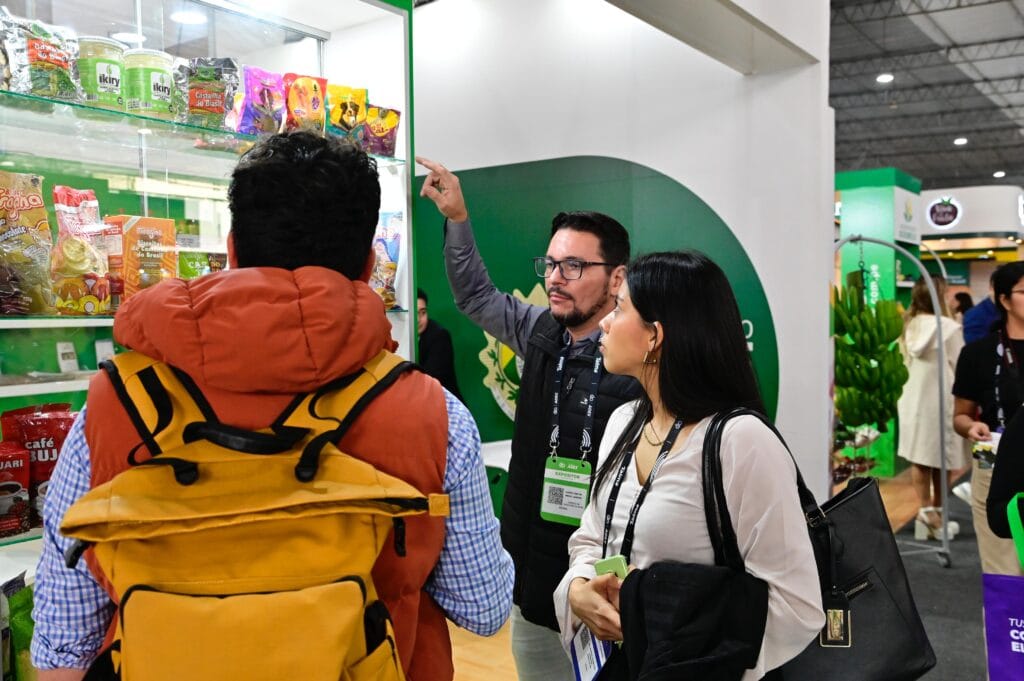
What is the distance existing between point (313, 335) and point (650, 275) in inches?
32.8

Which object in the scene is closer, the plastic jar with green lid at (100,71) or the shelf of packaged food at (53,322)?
the shelf of packaged food at (53,322)

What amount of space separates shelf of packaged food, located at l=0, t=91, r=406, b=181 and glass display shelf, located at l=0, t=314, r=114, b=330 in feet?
1.05

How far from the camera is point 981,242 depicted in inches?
604

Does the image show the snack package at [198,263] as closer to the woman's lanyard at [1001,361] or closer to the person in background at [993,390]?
the person in background at [993,390]

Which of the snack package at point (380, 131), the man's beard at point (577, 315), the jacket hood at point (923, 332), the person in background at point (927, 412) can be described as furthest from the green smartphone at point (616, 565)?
the jacket hood at point (923, 332)

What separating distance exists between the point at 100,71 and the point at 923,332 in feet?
20.7

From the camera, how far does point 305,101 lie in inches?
84.0

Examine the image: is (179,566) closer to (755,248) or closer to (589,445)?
(589,445)

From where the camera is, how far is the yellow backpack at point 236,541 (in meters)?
0.97

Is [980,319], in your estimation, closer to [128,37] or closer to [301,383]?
[128,37]

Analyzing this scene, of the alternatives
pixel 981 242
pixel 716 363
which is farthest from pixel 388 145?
pixel 981 242

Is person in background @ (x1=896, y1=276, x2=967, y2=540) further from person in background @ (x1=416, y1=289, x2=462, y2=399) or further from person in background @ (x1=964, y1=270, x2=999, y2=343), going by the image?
person in background @ (x1=416, y1=289, x2=462, y2=399)

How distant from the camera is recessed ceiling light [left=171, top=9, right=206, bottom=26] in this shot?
2.03 metres

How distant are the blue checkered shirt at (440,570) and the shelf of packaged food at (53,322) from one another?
62 cm
